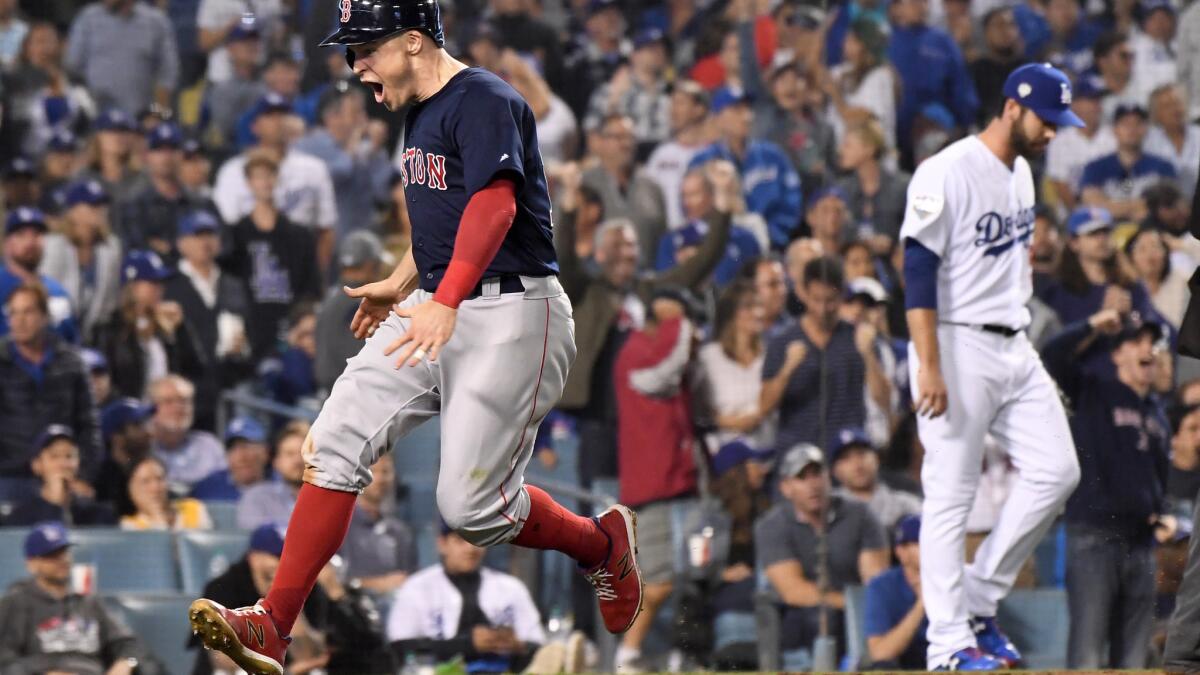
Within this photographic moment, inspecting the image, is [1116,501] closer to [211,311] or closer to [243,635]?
[243,635]

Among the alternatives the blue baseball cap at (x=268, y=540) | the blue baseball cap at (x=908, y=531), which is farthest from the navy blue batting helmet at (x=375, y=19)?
the blue baseball cap at (x=908, y=531)

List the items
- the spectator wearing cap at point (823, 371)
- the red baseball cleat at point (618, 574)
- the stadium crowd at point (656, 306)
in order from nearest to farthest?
the red baseball cleat at point (618, 574) → the stadium crowd at point (656, 306) → the spectator wearing cap at point (823, 371)

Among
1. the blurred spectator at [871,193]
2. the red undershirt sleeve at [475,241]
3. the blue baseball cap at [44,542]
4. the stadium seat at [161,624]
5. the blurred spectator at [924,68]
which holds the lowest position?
the stadium seat at [161,624]

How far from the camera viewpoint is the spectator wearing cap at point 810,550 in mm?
5879

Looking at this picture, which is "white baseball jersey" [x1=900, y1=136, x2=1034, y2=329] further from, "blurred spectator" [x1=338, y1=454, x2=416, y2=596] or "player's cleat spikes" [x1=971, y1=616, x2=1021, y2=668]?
"blurred spectator" [x1=338, y1=454, x2=416, y2=596]

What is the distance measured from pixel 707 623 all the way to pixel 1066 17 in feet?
10.4

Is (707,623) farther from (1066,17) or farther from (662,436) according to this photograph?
(1066,17)

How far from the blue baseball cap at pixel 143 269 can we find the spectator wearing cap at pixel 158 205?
88mm

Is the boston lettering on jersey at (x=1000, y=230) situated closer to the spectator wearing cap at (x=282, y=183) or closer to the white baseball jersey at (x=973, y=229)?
the white baseball jersey at (x=973, y=229)

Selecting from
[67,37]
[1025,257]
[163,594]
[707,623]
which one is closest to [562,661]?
[707,623]

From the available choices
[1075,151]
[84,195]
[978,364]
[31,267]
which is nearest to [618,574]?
[978,364]

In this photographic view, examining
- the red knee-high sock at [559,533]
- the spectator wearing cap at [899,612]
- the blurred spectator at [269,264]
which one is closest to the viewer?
the red knee-high sock at [559,533]

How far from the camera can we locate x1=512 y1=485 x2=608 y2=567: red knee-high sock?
378 cm

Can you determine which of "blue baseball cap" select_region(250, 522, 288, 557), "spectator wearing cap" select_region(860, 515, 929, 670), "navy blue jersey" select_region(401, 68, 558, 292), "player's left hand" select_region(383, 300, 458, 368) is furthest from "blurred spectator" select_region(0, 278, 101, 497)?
"player's left hand" select_region(383, 300, 458, 368)
